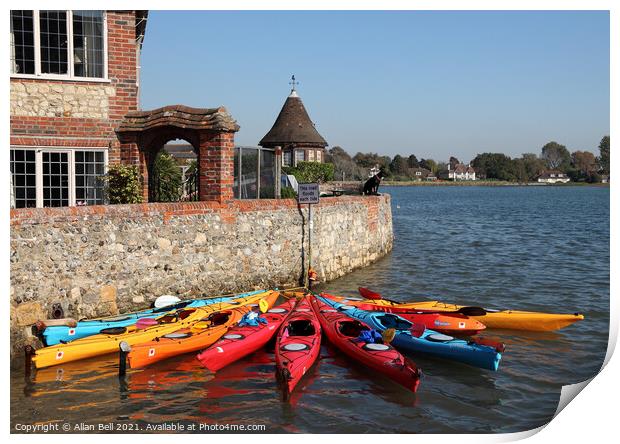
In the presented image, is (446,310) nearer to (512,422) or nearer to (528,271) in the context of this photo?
(512,422)

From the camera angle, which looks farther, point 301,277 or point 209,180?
point 301,277

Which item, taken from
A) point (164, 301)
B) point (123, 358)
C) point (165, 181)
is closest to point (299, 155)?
point (165, 181)

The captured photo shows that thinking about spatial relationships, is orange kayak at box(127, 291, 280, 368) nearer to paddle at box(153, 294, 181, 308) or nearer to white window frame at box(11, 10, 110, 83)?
paddle at box(153, 294, 181, 308)

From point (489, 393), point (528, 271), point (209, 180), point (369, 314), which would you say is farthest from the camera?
point (528, 271)

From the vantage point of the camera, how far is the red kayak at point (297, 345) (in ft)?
29.7

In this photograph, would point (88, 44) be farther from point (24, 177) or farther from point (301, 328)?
Answer: point (301, 328)

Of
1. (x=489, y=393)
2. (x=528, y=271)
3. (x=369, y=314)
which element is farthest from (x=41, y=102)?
(x=528, y=271)

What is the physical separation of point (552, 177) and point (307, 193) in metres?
130

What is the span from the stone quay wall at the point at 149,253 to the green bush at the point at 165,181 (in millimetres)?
2826

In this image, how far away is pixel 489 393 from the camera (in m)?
9.66

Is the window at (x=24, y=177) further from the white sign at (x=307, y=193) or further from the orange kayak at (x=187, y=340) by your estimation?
the white sign at (x=307, y=193)

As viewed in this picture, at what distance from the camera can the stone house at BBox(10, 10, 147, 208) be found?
1341 centimetres

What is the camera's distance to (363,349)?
1020cm

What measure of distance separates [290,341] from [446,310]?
408 cm
